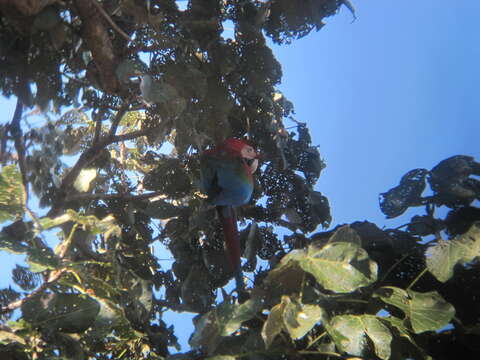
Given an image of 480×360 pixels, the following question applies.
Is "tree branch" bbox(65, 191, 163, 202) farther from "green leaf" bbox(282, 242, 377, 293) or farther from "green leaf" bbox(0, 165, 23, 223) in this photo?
"green leaf" bbox(282, 242, 377, 293)

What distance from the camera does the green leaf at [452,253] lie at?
1.26m

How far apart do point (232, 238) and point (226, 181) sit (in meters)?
0.24

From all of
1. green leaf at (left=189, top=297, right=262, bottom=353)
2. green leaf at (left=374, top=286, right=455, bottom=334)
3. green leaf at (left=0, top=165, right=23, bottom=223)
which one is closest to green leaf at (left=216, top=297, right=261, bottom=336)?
green leaf at (left=189, top=297, right=262, bottom=353)

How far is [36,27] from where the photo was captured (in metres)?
1.30

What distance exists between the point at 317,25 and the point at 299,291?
1116 millimetres

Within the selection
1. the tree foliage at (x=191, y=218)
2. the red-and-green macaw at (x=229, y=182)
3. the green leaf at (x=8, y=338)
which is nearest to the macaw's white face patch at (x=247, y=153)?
the red-and-green macaw at (x=229, y=182)

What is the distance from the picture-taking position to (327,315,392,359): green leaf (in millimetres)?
1063

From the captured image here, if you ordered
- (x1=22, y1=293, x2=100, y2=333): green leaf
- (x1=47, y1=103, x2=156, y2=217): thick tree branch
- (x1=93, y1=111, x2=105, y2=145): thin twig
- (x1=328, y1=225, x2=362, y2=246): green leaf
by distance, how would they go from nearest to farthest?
(x1=22, y1=293, x2=100, y2=333): green leaf, (x1=328, y1=225, x2=362, y2=246): green leaf, (x1=47, y1=103, x2=156, y2=217): thick tree branch, (x1=93, y1=111, x2=105, y2=145): thin twig

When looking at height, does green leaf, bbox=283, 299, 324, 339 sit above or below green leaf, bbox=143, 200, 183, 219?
below

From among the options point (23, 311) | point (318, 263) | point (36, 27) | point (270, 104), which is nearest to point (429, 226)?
point (318, 263)

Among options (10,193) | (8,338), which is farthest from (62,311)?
(10,193)

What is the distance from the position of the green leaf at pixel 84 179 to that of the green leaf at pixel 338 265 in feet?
2.80

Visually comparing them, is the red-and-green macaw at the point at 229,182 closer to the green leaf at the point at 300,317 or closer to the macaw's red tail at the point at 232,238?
the macaw's red tail at the point at 232,238

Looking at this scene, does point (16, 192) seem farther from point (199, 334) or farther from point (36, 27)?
point (199, 334)
